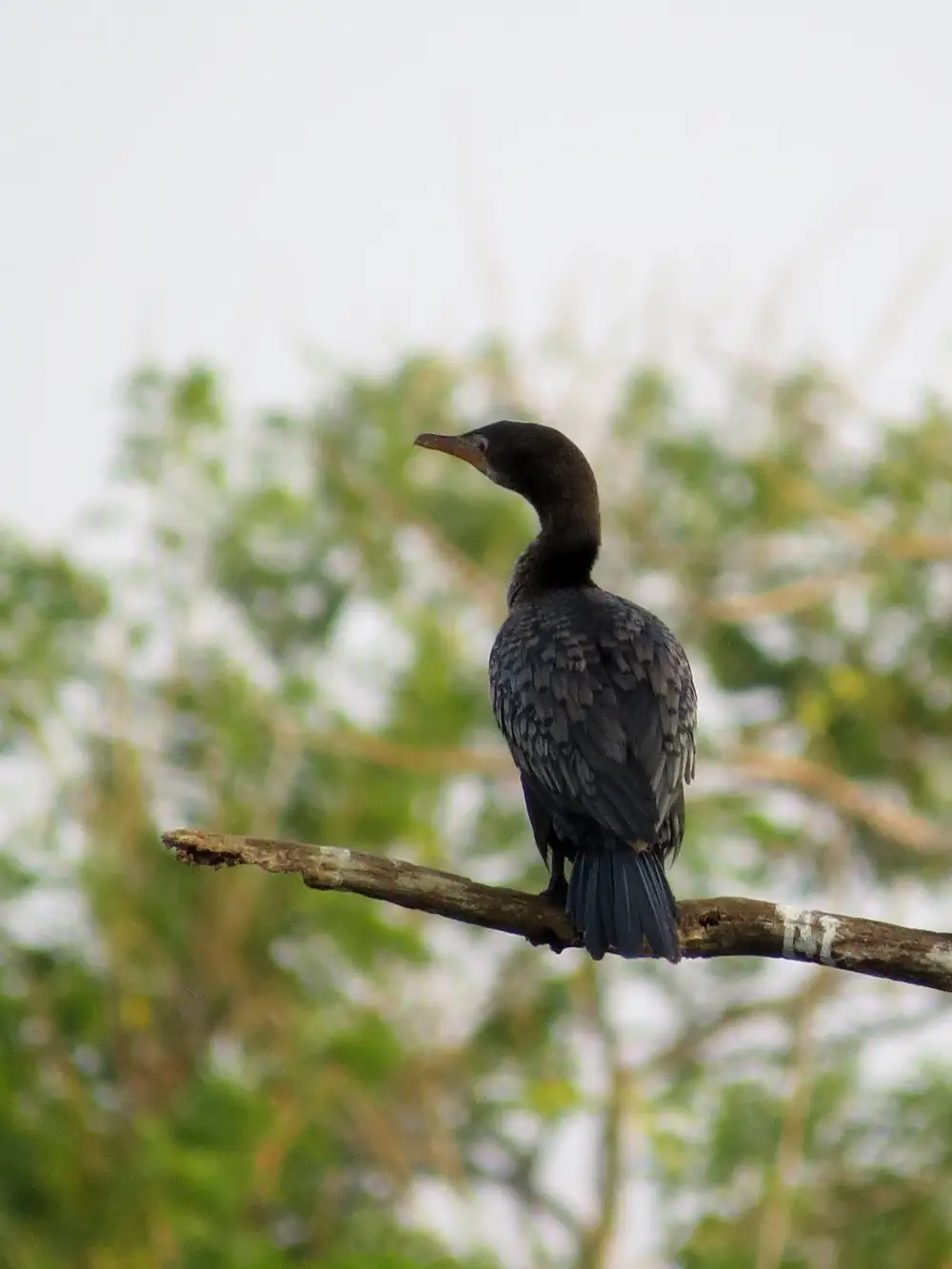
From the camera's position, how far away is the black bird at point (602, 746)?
504 centimetres

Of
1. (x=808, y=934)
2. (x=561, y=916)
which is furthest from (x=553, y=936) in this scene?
(x=808, y=934)

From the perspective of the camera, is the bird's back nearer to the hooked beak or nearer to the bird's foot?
the bird's foot

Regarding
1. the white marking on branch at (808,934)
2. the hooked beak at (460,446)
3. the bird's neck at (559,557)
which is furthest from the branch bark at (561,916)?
the hooked beak at (460,446)

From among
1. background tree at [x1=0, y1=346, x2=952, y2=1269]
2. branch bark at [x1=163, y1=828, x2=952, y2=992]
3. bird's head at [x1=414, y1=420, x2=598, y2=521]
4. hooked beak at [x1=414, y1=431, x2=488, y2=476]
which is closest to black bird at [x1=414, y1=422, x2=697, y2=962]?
branch bark at [x1=163, y1=828, x2=952, y2=992]

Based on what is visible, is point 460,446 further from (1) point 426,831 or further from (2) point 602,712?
→ (1) point 426,831

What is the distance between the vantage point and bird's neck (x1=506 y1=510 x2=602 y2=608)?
6.76 meters

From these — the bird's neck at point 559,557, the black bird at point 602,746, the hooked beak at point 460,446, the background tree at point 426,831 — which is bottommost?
the black bird at point 602,746

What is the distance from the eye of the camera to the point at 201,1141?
14734 mm

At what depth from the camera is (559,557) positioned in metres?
6.77

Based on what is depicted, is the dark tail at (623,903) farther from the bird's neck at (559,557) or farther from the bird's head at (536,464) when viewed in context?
the bird's head at (536,464)

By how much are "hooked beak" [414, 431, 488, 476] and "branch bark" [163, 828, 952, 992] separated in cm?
247

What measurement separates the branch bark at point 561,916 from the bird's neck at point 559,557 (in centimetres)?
190

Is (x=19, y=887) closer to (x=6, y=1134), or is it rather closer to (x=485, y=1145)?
(x=6, y=1134)

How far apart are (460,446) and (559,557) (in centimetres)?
69
